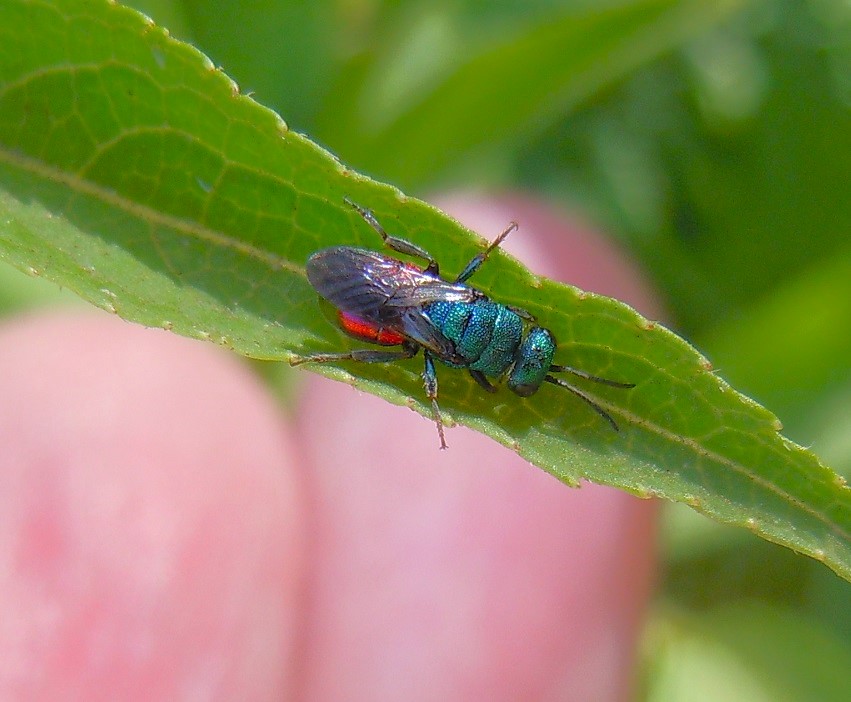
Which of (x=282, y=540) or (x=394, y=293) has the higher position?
(x=394, y=293)

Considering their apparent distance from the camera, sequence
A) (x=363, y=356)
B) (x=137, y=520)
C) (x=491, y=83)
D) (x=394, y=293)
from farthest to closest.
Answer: (x=491, y=83) → (x=137, y=520) → (x=394, y=293) → (x=363, y=356)

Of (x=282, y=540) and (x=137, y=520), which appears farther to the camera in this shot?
(x=282, y=540)

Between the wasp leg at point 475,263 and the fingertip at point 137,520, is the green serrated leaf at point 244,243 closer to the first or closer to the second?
the wasp leg at point 475,263

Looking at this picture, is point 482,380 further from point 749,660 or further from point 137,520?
point 749,660

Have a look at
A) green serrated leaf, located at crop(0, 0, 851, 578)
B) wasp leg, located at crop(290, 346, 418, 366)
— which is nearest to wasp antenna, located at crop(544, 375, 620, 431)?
green serrated leaf, located at crop(0, 0, 851, 578)

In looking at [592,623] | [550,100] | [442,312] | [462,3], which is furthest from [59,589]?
[462,3]

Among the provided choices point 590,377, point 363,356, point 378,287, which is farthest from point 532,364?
point 378,287

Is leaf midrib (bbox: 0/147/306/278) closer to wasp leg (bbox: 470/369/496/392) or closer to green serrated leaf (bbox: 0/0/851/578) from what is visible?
green serrated leaf (bbox: 0/0/851/578)

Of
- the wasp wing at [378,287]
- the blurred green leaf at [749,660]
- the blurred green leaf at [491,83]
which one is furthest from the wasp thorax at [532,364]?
the blurred green leaf at [749,660]
